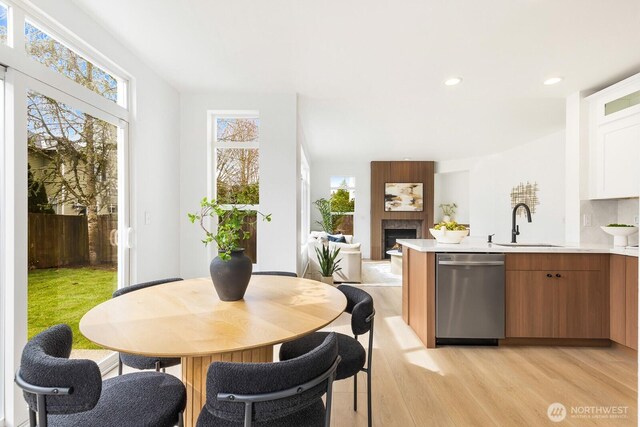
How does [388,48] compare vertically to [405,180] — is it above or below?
above

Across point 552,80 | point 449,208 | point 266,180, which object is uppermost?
point 552,80

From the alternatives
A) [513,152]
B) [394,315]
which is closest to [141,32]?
[394,315]

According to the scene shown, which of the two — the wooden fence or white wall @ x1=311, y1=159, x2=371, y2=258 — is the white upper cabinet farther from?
white wall @ x1=311, y1=159, x2=371, y2=258

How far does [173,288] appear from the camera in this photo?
71.7 inches

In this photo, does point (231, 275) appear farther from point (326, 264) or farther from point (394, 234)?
point (394, 234)

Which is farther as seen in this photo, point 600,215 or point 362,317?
point 600,215

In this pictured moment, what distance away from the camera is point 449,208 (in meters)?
8.54

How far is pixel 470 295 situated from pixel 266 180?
235 cm

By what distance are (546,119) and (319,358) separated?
16.9ft

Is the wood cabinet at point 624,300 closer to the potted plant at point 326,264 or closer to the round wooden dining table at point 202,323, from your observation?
the round wooden dining table at point 202,323

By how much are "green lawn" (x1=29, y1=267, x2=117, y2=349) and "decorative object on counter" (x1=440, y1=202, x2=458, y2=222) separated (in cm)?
782

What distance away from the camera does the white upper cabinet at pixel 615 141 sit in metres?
2.84

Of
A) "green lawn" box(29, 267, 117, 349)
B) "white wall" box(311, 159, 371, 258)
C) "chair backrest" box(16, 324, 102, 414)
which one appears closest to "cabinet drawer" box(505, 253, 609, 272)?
"chair backrest" box(16, 324, 102, 414)

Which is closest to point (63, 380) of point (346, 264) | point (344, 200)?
point (346, 264)
